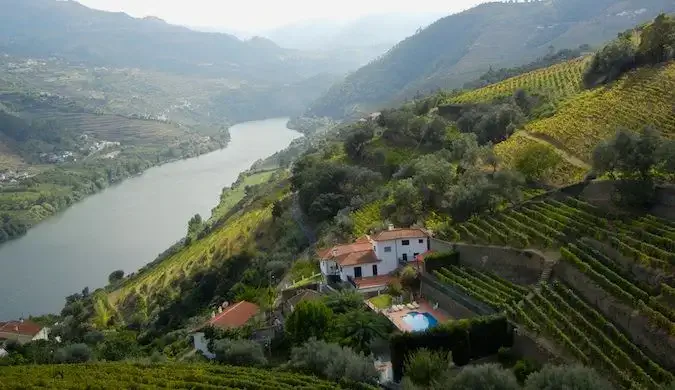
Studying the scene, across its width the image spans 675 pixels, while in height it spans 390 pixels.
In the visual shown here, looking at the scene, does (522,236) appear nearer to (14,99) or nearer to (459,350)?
(459,350)

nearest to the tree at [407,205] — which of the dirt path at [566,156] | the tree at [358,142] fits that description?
the dirt path at [566,156]

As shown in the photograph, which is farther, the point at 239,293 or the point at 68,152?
the point at 68,152

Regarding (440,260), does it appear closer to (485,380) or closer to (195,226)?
(485,380)

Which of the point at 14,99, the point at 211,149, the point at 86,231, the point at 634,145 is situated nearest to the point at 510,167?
the point at 634,145

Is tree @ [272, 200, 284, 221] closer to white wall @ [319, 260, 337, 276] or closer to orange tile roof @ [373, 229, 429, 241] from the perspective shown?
white wall @ [319, 260, 337, 276]

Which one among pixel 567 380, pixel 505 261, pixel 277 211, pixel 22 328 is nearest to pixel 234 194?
pixel 277 211

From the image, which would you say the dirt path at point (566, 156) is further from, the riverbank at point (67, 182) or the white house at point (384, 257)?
the riverbank at point (67, 182)

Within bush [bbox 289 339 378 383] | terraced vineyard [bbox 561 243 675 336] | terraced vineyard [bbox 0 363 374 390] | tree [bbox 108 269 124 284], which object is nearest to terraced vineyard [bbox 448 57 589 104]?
terraced vineyard [bbox 561 243 675 336]
